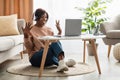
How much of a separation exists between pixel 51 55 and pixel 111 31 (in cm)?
177

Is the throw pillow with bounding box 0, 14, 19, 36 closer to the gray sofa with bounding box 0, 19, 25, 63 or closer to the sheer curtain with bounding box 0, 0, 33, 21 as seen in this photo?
the gray sofa with bounding box 0, 19, 25, 63

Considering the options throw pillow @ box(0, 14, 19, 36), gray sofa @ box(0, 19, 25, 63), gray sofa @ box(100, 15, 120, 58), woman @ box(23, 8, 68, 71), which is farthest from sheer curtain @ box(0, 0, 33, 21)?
woman @ box(23, 8, 68, 71)

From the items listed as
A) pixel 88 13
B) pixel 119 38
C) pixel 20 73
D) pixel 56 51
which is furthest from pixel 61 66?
pixel 88 13

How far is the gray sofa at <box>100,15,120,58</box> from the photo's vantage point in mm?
5074

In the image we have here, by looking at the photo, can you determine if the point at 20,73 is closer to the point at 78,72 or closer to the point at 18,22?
the point at 78,72

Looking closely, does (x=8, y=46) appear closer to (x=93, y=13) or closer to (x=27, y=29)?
(x=27, y=29)

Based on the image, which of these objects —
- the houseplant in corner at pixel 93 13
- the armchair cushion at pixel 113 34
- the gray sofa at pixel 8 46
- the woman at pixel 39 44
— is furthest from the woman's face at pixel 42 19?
the houseplant in corner at pixel 93 13

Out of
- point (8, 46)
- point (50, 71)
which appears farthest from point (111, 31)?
point (8, 46)

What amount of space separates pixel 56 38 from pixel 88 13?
2.95 meters

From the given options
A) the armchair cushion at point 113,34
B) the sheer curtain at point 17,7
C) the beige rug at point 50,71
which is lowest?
Answer: the beige rug at point 50,71

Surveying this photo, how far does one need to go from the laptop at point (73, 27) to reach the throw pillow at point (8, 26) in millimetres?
1858

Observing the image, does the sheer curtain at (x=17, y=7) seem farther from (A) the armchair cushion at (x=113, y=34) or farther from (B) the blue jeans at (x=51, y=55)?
(B) the blue jeans at (x=51, y=55)

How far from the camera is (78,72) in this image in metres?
3.55

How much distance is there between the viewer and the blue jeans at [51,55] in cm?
356
